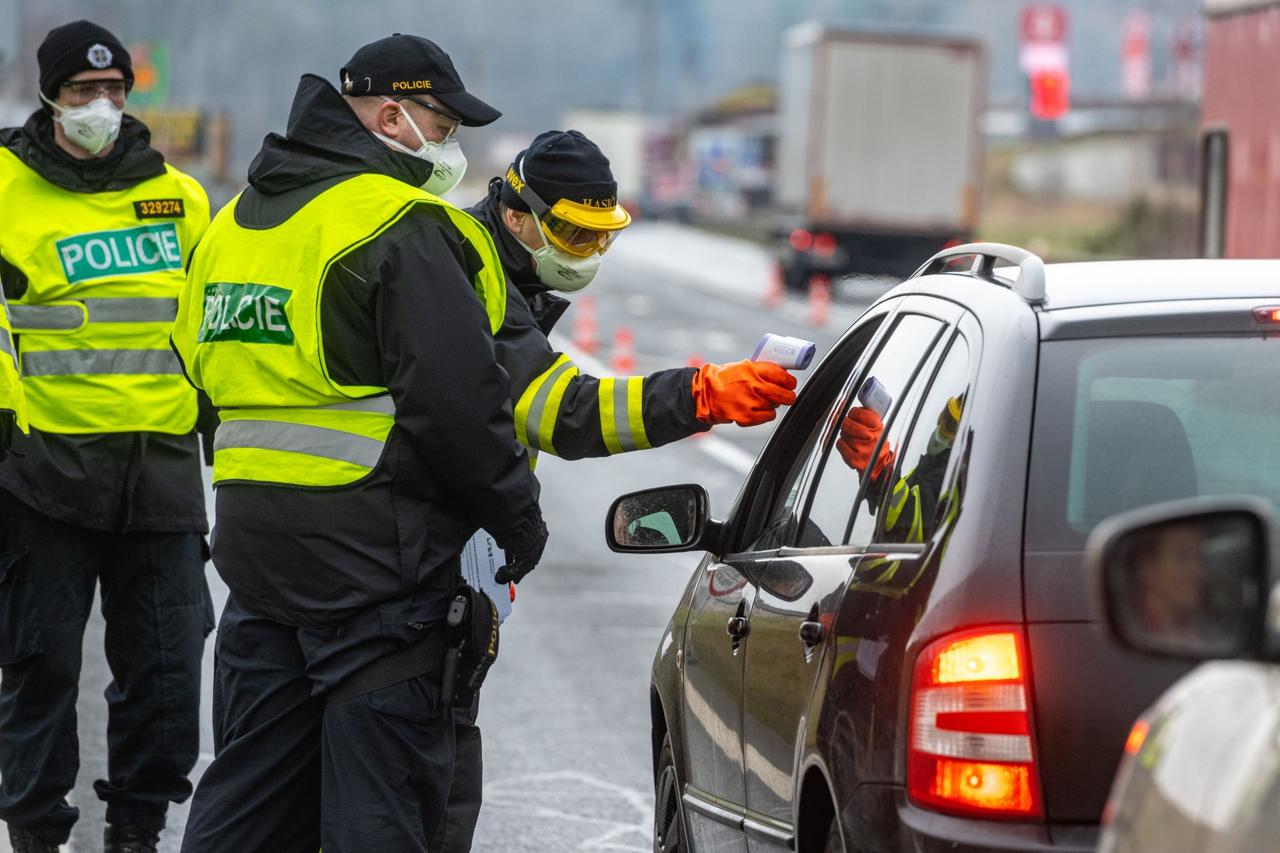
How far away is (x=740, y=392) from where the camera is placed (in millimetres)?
4461

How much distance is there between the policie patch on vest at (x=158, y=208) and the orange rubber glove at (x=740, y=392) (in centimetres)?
196

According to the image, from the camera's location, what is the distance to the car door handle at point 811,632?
3.50 metres

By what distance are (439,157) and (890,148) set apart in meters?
33.3

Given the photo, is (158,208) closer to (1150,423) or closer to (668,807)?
(668,807)

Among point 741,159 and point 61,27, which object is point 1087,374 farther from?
point 741,159

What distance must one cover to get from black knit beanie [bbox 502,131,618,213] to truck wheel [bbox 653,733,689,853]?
114cm

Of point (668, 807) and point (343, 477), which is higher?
point (343, 477)

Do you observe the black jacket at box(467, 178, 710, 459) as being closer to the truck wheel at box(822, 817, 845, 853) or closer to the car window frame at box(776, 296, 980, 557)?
the car window frame at box(776, 296, 980, 557)

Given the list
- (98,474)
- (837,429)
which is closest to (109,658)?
(98,474)

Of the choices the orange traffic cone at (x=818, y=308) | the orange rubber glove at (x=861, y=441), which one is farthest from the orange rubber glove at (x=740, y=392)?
the orange traffic cone at (x=818, y=308)

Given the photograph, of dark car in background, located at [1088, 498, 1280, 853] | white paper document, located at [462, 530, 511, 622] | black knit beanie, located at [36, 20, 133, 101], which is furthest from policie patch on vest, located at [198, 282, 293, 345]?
dark car in background, located at [1088, 498, 1280, 853]

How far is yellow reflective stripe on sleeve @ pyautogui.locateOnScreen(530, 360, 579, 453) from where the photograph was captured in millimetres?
4453

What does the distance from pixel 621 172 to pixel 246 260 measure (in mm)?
78014

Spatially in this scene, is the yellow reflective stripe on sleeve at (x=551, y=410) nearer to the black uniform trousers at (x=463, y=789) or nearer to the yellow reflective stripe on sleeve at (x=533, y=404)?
the yellow reflective stripe on sleeve at (x=533, y=404)
